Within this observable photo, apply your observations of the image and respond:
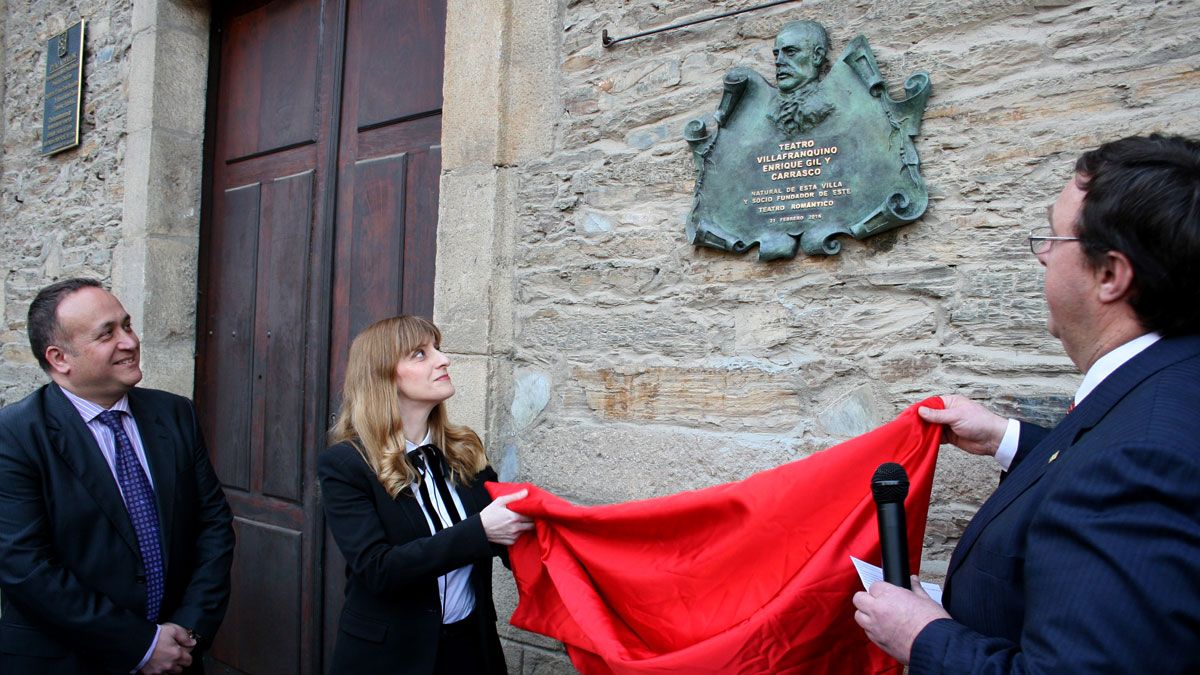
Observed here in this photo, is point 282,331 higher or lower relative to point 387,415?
higher

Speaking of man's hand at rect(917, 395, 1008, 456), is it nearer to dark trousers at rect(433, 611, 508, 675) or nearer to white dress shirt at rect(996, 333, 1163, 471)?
white dress shirt at rect(996, 333, 1163, 471)

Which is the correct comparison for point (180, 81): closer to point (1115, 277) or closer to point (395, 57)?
point (395, 57)

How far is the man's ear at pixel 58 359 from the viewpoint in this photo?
8.56ft

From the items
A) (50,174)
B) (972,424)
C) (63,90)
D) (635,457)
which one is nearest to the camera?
(972,424)

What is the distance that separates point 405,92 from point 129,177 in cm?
200

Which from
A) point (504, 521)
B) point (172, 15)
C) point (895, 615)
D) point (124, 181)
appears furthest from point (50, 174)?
point (895, 615)

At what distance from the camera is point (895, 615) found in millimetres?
1353

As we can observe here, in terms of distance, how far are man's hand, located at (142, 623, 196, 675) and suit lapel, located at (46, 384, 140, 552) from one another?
0.28 metres

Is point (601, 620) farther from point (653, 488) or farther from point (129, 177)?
point (129, 177)

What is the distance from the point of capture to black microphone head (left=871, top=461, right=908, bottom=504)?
1399 millimetres

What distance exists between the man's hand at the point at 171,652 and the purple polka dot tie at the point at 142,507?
10 centimetres

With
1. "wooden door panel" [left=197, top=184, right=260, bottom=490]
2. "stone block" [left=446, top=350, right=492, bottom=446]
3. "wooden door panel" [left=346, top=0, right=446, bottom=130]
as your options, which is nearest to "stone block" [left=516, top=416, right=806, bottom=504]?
"stone block" [left=446, top=350, right=492, bottom=446]

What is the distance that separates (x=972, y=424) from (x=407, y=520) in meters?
1.50

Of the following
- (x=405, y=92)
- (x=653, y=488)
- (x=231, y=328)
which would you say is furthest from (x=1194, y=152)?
(x=231, y=328)
